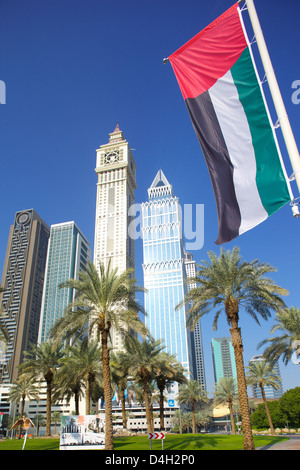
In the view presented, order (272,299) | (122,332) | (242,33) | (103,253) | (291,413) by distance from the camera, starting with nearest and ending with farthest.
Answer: (242,33) → (272,299) → (122,332) → (291,413) → (103,253)

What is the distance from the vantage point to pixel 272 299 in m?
21.6

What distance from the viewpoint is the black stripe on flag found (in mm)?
7559

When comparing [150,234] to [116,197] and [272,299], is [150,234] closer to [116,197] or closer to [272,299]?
[116,197]

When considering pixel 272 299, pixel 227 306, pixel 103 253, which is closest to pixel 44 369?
pixel 227 306

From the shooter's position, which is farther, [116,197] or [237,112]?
[116,197]

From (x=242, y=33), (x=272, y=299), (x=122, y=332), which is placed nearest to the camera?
(x=242, y=33)

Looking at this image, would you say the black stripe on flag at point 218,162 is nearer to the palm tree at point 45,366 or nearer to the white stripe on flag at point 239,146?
the white stripe on flag at point 239,146

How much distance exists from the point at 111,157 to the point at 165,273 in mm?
69023

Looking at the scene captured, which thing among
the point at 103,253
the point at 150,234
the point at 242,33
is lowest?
the point at 242,33

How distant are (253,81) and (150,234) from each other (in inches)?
6644

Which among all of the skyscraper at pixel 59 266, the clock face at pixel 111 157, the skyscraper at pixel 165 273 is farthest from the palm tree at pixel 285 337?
the clock face at pixel 111 157

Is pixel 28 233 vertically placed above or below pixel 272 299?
above

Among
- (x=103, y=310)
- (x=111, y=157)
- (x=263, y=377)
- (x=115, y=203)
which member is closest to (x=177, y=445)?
(x=103, y=310)

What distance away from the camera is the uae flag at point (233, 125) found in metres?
7.25
